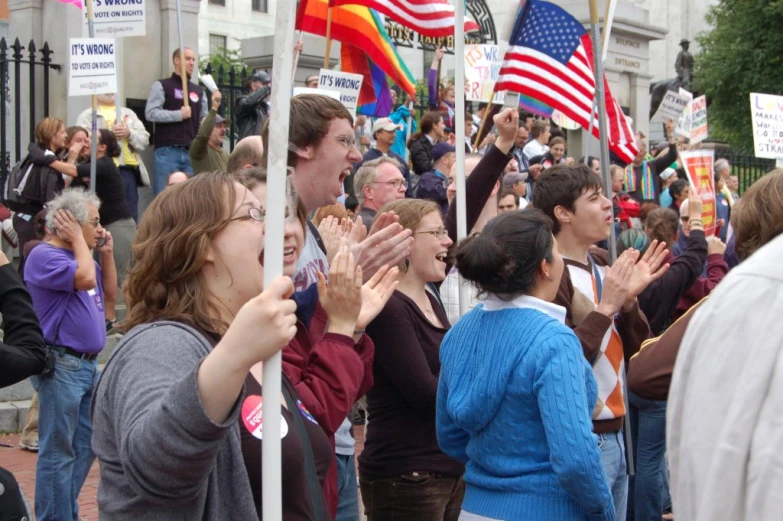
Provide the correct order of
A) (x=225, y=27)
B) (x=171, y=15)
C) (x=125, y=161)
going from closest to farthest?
(x=125, y=161) → (x=171, y=15) → (x=225, y=27)

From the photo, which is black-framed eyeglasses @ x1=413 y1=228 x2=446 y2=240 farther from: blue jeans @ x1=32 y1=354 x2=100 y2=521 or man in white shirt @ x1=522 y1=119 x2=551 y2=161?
man in white shirt @ x1=522 y1=119 x2=551 y2=161

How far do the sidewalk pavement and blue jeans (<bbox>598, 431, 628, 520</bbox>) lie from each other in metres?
2.42

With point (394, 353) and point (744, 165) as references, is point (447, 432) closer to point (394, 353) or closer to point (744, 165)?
point (394, 353)

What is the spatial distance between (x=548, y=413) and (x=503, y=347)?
0.97 feet

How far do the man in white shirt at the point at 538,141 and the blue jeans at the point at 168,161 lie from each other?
5005 millimetres

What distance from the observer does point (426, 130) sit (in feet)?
38.2

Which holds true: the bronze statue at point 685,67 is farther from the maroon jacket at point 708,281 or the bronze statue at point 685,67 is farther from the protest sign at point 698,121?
the maroon jacket at point 708,281

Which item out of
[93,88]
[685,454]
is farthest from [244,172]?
[93,88]

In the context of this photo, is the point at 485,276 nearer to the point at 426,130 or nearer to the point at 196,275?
the point at 196,275

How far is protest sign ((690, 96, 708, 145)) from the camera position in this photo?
1155 centimetres

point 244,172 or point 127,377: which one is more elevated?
point 244,172

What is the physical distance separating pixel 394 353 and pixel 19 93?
8219 mm

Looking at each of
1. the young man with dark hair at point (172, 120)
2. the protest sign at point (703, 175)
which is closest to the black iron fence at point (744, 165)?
the young man with dark hair at point (172, 120)

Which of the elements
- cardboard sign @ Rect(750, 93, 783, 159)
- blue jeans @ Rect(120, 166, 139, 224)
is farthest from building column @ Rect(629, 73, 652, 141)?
blue jeans @ Rect(120, 166, 139, 224)
